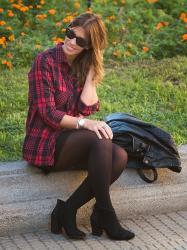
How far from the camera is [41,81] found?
4.69 metres

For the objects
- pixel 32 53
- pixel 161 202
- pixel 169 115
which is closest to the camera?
pixel 161 202

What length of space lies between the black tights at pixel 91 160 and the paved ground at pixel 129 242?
23 centimetres

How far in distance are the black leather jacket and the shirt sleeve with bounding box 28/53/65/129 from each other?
451 mm

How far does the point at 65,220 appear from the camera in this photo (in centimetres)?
466

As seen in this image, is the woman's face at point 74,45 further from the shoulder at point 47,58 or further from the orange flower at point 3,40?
the orange flower at point 3,40

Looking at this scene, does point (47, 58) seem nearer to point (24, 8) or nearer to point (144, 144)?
point (144, 144)

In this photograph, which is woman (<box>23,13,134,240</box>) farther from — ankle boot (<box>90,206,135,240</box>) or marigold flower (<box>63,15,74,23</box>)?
marigold flower (<box>63,15,74,23</box>)

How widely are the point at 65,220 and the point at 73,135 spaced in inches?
20.8

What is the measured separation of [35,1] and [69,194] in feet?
13.5

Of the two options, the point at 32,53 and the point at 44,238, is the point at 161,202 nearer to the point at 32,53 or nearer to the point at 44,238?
the point at 44,238

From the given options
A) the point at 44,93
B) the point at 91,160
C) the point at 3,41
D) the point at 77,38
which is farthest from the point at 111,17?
the point at 91,160

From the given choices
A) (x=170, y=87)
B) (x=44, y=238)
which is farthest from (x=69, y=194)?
(x=170, y=87)

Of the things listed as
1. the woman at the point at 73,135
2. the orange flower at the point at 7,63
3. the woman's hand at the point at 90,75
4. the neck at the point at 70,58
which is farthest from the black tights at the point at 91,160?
the orange flower at the point at 7,63

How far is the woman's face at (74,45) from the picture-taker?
474 centimetres
